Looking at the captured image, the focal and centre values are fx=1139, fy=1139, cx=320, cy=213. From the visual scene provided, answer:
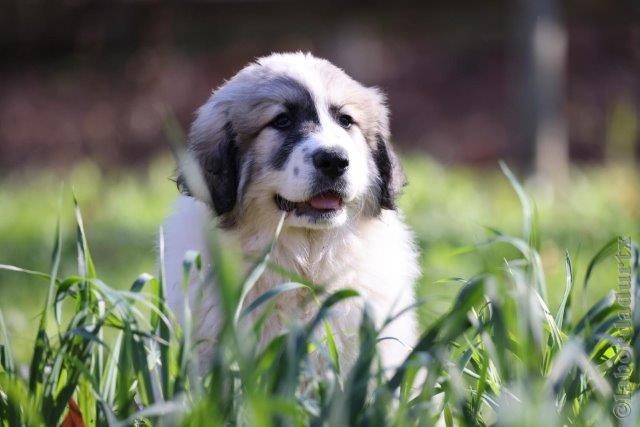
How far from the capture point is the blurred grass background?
216 inches

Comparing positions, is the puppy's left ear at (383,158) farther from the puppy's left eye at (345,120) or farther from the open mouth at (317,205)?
the open mouth at (317,205)

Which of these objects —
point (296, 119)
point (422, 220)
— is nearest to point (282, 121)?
point (296, 119)

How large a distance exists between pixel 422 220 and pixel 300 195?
3.24m

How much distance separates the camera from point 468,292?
258 cm

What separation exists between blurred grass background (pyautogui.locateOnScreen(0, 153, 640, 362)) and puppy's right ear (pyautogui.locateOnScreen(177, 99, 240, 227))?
2.76 feet

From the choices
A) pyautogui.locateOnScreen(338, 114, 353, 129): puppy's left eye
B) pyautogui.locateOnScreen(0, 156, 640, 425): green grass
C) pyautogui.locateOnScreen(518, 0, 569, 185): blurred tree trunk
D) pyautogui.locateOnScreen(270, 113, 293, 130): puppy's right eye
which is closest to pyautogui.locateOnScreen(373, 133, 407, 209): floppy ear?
pyautogui.locateOnScreen(338, 114, 353, 129): puppy's left eye

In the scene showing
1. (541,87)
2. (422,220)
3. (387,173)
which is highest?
(387,173)

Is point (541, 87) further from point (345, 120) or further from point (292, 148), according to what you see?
point (292, 148)

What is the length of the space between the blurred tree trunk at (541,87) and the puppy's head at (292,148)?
4.63 metres

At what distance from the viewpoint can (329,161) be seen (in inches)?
146

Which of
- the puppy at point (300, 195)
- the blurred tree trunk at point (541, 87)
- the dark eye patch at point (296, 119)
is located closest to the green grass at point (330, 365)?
the puppy at point (300, 195)

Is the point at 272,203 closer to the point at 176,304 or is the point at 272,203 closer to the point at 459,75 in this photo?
the point at 176,304

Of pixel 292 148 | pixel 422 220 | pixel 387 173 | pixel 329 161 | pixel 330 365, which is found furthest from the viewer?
pixel 422 220

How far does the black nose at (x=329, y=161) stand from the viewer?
3.72 metres
